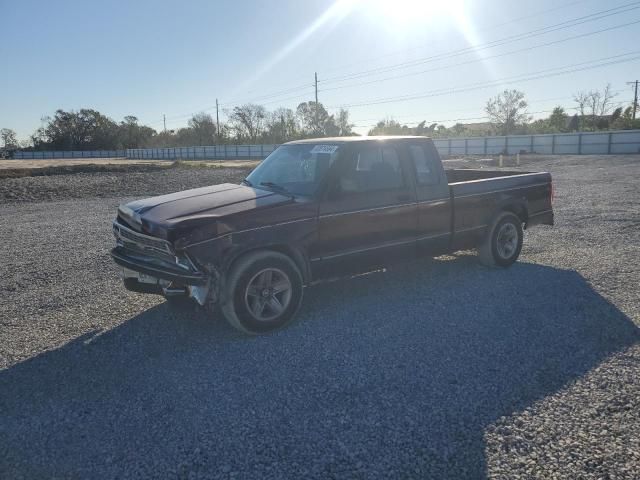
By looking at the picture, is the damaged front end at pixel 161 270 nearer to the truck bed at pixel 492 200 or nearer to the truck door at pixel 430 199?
the truck door at pixel 430 199

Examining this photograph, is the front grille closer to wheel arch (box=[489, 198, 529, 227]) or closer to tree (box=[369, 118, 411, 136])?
wheel arch (box=[489, 198, 529, 227])

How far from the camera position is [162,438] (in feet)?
9.73

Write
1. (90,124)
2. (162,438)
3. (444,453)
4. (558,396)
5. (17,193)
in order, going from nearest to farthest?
(444,453) → (162,438) → (558,396) → (17,193) → (90,124)

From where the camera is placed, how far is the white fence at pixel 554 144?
41.4 meters

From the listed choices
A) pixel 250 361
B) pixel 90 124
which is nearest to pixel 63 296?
pixel 250 361

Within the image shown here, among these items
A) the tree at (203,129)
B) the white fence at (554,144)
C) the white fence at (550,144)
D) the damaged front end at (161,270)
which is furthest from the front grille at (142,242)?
the tree at (203,129)

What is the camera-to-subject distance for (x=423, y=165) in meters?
5.92

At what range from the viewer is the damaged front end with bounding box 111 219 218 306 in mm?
4160

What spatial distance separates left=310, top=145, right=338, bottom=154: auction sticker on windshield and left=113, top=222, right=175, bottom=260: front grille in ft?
6.95

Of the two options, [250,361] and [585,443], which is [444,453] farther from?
[250,361]

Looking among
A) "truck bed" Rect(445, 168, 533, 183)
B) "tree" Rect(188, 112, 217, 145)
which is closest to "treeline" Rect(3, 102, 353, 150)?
"tree" Rect(188, 112, 217, 145)

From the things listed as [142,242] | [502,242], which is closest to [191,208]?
[142,242]

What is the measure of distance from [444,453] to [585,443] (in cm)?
89

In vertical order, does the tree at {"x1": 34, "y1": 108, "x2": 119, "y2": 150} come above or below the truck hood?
above
